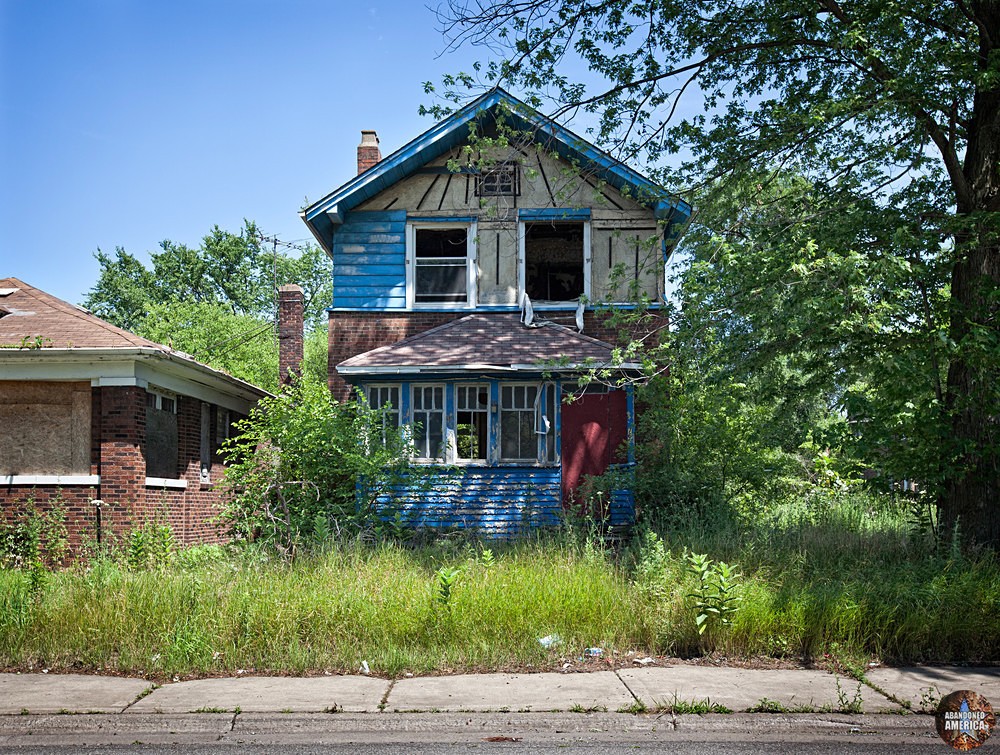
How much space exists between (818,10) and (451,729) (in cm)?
1015

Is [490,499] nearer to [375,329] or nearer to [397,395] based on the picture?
[397,395]

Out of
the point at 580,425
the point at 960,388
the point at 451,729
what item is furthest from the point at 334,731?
the point at 580,425

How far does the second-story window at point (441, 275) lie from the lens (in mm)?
16594

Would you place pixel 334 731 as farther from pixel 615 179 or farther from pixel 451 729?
pixel 615 179

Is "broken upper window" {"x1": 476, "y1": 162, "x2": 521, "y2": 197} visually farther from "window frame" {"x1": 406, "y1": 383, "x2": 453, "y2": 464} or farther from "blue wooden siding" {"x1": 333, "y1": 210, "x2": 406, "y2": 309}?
"window frame" {"x1": 406, "y1": 383, "x2": 453, "y2": 464}

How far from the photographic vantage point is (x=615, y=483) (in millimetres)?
14070

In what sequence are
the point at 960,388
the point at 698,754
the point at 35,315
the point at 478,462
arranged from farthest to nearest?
the point at 478,462
the point at 35,315
the point at 960,388
the point at 698,754

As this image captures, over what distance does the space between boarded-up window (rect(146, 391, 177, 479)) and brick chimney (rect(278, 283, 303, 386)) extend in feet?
17.0

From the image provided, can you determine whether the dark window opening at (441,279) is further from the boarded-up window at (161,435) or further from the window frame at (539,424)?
the boarded-up window at (161,435)

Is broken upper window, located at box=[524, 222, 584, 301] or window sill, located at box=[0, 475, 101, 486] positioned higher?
broken upper window, located at box=[524, 222, 584, 301]

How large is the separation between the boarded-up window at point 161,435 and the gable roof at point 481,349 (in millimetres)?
3007

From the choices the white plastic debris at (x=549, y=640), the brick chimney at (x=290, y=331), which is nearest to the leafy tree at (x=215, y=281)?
the brick chimney at (x=290, y=331)

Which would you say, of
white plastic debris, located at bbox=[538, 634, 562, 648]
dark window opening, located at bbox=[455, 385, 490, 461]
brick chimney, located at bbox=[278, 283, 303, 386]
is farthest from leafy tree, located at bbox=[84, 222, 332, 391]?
white plastic debris, located at bbox=[538, 634, 562, 648]

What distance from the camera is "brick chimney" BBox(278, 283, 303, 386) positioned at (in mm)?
20453
